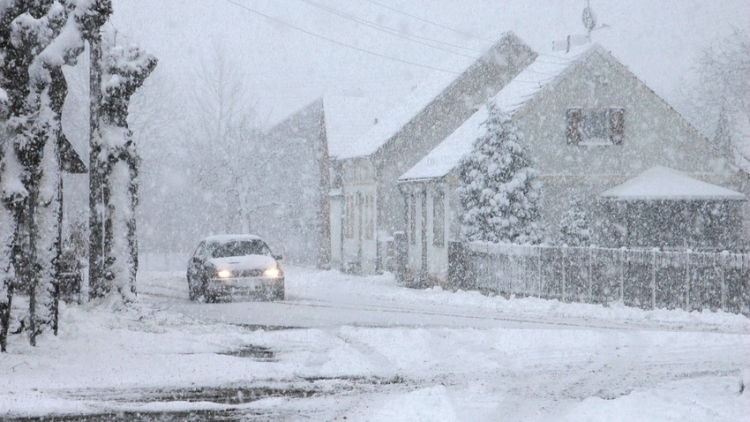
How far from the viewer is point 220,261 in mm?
23406

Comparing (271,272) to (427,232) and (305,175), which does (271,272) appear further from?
(305,175)

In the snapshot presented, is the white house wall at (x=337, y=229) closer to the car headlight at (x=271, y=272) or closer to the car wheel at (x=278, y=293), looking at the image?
the car wheel at (x=278, y=293)

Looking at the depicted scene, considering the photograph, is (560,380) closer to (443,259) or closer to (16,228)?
(16,228)

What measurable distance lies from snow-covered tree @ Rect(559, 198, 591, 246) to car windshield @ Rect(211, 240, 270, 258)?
9.84 metres

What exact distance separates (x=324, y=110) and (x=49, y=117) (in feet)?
117

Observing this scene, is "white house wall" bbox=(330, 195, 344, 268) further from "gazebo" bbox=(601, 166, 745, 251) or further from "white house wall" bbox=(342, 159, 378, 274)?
"gazebo" bbox=(601, 166, 745, 251)

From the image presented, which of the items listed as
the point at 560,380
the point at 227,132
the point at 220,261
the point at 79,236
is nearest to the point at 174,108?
the point at 227,132

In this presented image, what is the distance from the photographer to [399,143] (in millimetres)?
39719

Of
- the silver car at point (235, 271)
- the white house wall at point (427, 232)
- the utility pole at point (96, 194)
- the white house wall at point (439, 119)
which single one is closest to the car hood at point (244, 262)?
the silver car at point (235, 271)

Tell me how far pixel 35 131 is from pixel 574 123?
22.2 m

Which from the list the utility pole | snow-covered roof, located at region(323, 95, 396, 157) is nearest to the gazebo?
snow-covered roof, located at region(323, 95, 396, 157)

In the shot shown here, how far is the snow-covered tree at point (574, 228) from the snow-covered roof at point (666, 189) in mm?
1888

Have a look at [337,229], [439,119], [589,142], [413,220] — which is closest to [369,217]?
[413,220]

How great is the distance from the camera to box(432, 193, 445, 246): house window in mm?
32562
